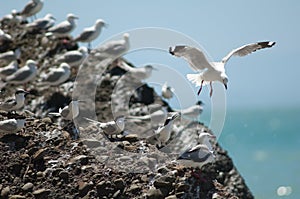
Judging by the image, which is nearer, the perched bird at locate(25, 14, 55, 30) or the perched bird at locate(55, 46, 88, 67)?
the perched bird at locate(55, 46, 88, 67)

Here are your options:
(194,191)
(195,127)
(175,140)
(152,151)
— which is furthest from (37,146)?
(195,127)

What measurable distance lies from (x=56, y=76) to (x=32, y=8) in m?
6.68

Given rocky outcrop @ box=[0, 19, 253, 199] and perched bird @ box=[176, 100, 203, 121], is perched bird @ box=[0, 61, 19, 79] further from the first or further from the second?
rocky outcrop @ box=[0, 19, 253, 199]

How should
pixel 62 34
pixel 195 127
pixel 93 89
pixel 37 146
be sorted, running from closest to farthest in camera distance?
pixel 37 146
pixel 195 127
pixel 93 89
pixel 62 34

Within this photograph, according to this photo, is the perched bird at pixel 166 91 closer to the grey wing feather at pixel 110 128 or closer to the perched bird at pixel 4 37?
the perched bird at pixel 4 37

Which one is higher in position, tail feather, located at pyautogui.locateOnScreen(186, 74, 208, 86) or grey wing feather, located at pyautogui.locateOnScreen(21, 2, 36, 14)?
grey wing feather, located at pyautogui.locateOnScreen(21, 2, 36, 14)

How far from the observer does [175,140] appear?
1569cm

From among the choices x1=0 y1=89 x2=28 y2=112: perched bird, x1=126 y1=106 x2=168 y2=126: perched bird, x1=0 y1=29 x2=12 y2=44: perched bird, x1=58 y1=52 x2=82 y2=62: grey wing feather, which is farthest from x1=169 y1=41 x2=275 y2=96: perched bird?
x1=0 y1=29 x2=12 y2=44: perched bird

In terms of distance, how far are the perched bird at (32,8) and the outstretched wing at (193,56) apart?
1337cm

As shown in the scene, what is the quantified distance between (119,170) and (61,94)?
318 inches

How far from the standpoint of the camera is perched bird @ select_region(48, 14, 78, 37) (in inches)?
835

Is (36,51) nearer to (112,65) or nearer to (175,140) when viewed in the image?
(112,65)

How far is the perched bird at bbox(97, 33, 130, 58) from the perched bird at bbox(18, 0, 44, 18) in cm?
444

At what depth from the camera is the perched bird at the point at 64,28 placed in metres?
21.2
